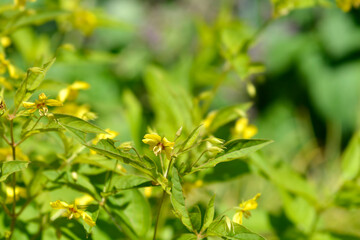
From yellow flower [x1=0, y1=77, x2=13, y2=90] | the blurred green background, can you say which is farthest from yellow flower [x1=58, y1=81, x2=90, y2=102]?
the blurred green background

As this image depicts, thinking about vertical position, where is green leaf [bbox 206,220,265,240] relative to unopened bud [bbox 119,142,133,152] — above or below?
below

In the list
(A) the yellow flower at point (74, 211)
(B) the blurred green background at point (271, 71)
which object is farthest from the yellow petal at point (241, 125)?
(B) the blurred green background at point (271, 71)

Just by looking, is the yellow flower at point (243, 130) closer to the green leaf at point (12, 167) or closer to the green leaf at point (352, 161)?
the green leaf at point (352, 161)

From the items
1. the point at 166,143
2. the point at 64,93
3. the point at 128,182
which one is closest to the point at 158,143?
the point at 166,143

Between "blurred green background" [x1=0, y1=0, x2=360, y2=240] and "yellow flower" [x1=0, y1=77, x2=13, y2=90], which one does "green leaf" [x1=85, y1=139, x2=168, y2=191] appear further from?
"blurred green background" [x1=0, y1=0, x2=360, y2=240]

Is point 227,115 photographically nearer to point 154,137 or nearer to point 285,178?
point 285,178
